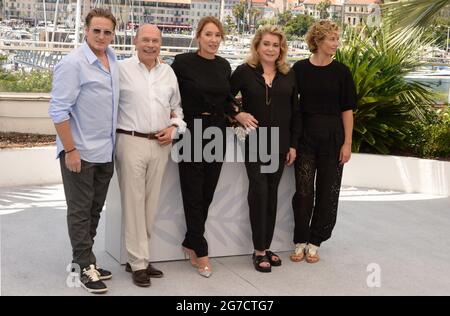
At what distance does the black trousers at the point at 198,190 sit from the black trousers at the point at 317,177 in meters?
0.61

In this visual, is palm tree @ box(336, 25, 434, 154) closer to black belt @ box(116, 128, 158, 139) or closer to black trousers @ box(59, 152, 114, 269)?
black belt @ box(116, 128, 158, 139)

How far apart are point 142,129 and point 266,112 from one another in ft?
2.64

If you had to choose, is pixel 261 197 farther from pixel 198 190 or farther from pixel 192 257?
pixel 192 257

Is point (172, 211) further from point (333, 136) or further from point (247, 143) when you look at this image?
point (333, 136)

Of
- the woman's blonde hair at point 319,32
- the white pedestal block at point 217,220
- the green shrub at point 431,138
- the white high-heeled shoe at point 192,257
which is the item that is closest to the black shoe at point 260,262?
the white pedestal block at point 217,220

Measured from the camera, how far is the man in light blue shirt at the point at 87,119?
3.38 m

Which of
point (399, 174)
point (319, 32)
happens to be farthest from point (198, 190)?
point (399, 174)

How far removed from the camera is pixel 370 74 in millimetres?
7086

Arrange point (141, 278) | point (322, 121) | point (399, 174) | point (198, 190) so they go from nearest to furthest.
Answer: point (141, 278) → point (198, 190) → point (322, 121) → point (399, 174)

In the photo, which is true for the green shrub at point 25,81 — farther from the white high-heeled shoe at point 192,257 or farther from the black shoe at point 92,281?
the black shoe at point 92,281

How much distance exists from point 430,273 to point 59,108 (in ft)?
8.46

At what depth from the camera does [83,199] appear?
357cm

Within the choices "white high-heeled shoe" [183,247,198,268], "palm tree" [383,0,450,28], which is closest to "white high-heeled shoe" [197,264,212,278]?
"white high-heeled shoe" [183,247,198,268]

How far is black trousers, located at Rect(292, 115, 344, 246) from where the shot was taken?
13.7 ft
